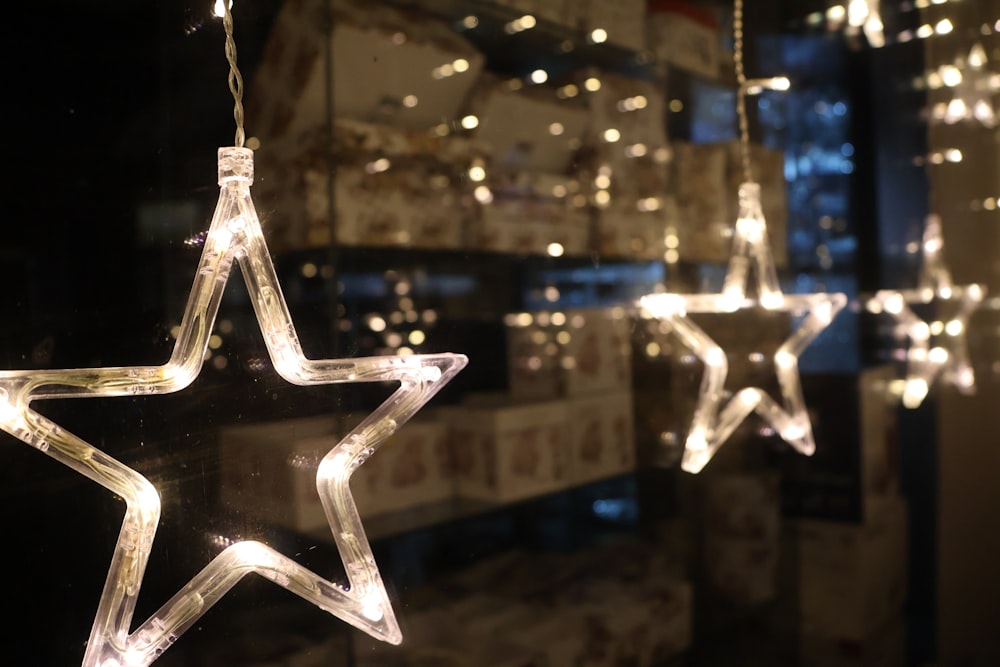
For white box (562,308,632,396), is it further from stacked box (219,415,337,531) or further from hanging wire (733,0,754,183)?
stacked box (219,415,337,531)

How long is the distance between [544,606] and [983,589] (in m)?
1.25

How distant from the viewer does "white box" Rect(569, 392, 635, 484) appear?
1252 millimetres

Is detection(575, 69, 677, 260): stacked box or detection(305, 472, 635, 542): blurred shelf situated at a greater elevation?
detection(575, 69, 677, 260): stacked box

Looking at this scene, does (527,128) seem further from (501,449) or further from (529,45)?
(501,449)

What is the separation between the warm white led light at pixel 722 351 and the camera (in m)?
1.10

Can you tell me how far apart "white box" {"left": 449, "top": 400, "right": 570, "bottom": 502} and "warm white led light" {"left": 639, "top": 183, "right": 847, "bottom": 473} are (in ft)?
0.68

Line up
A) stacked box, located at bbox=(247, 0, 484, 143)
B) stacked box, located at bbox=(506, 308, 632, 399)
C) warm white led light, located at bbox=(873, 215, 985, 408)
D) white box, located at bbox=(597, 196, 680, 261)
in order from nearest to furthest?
stacked box, located at bbox=(247, 0, 484, 143), stacked box, located at bbox=(506, 308, 632, 399), white box, located at bbox=(597, 196, 680, 261), warm white led light, located at bbox=(873, 215, 985, 408)

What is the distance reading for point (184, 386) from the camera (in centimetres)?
73

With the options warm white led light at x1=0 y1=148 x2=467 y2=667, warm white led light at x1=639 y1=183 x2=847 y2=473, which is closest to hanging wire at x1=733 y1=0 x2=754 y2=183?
warm white led light at x1=639 y1=183 x2=847 y2=473

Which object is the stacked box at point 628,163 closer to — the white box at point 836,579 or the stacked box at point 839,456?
the stacked box at point 839,456

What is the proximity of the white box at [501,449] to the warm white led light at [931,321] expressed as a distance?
101cm

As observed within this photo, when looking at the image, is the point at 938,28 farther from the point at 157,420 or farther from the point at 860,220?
the point at 157,420

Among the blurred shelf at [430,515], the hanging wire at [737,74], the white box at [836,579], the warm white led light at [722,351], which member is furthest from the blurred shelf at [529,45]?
the white box at [836,579]

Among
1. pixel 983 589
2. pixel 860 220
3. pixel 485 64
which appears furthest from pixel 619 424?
pixel 983 589
